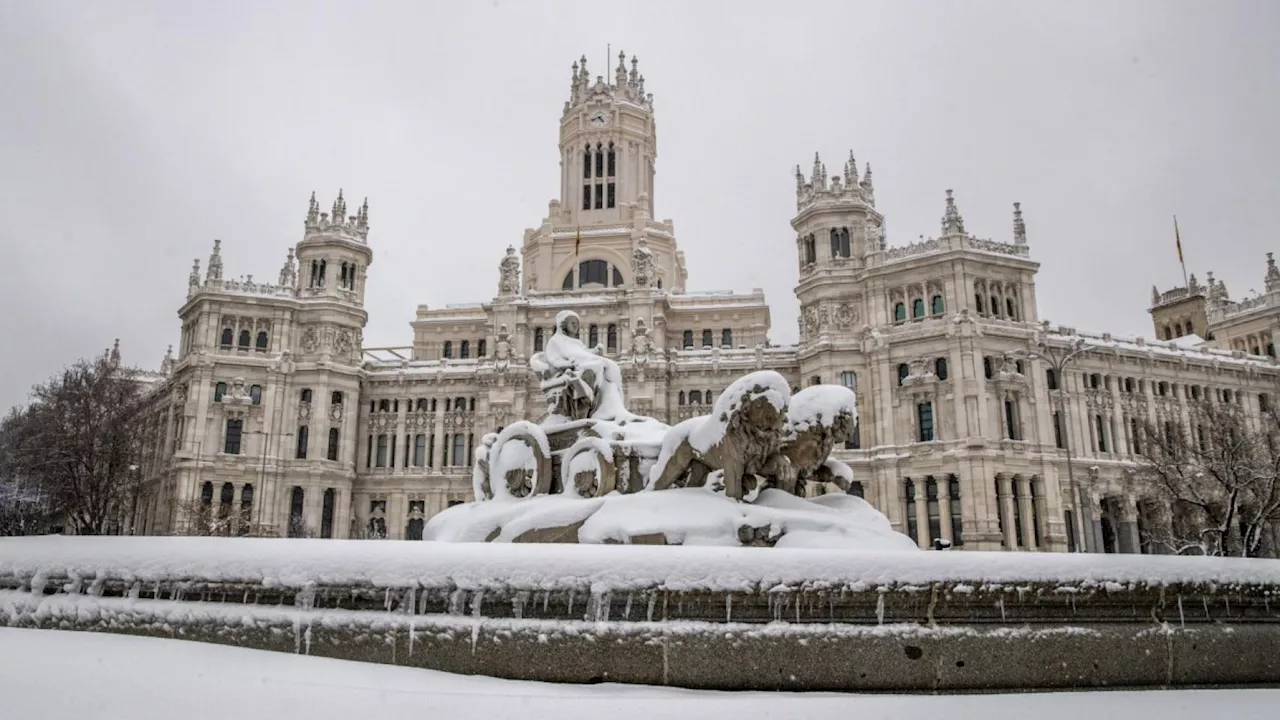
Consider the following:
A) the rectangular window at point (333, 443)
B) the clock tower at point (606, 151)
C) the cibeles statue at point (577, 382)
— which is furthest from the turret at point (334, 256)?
the cibeles statue at point (577, 382)

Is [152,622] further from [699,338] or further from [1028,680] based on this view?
[699,338]

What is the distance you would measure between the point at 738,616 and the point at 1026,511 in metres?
51.6

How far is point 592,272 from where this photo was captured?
8138 centimetres

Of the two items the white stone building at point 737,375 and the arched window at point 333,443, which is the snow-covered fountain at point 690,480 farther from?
the arched window at point 333,443

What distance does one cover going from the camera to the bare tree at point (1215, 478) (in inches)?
1328

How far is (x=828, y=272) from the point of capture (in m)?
61.9

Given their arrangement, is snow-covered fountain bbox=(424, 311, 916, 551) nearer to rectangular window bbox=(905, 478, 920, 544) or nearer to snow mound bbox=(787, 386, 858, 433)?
snow mound bbox=(787, 386, 858, 433)

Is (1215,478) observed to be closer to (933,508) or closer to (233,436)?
(933,508)

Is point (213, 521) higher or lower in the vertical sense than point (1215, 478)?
lower

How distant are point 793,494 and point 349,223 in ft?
209

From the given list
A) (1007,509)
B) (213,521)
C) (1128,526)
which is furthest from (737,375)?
(213,521)

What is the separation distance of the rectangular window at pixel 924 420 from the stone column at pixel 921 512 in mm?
3105

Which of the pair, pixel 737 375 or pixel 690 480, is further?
pixel 737 375

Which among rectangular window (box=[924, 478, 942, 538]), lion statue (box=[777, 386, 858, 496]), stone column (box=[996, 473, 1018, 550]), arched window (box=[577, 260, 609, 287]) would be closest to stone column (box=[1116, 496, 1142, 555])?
stone column (box=[996, 473, 1018, 550])
